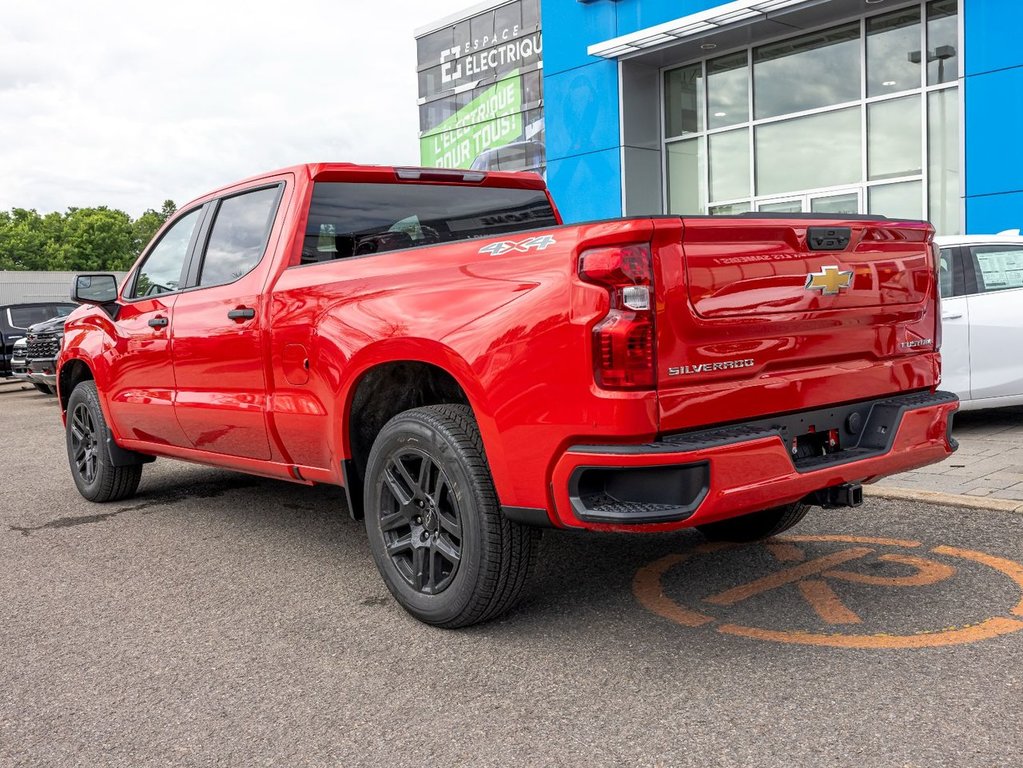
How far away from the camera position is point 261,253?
4707 mm

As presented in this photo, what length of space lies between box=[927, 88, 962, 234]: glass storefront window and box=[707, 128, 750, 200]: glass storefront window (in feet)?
10.8

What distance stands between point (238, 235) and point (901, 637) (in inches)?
140

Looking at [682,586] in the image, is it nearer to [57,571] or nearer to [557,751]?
[557,751]

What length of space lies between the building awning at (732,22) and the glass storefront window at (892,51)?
22.9 inches

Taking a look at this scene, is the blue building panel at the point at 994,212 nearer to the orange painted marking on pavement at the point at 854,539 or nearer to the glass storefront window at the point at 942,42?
the glass storefront window at the point at 942,42

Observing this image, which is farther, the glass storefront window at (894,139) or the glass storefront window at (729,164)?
the glass storefront window at (729,164)

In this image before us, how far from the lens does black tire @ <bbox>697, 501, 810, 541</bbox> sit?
455cm

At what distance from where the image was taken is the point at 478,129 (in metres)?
26.6

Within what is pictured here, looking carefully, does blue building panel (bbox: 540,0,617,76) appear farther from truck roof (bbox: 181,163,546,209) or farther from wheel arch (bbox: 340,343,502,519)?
wheel arch (bbox: 340,343,502,519)

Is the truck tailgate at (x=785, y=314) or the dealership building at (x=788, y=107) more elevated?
the dealership building at (x=788, y=107)

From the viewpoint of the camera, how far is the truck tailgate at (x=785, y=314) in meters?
3.09

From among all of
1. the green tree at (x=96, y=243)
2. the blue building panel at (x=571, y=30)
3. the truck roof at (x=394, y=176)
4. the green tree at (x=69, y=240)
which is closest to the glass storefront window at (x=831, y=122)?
the blue building panel at (x=571, y=30)

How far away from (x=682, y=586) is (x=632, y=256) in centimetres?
168

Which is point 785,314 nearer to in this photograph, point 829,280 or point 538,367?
point 829,280
